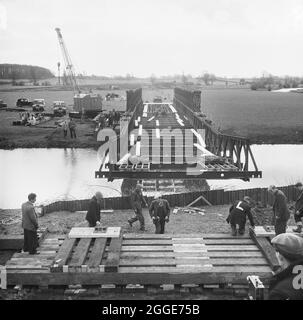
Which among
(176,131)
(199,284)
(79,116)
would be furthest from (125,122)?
(79,116)

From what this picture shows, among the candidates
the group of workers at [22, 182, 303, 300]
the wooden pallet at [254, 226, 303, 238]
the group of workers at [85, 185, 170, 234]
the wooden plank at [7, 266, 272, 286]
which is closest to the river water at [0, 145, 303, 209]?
the group of workers at [85, 185, 170, 234]

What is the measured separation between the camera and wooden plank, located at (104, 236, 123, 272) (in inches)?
287

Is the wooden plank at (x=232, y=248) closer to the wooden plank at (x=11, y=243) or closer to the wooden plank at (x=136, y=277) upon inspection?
the wooden plank at (x=136, y=277)

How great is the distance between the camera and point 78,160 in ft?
85.6

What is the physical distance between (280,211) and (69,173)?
14845 millimetres

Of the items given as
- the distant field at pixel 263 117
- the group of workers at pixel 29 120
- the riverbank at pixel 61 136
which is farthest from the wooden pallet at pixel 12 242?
the group of workers at pixel 29 120

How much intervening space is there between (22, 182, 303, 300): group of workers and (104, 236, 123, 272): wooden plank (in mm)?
1330

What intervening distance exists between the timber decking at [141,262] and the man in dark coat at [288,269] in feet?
12.6

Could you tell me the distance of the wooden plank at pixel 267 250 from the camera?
7443 millimetres

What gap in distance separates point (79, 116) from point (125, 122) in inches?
878

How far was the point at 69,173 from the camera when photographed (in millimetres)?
22312

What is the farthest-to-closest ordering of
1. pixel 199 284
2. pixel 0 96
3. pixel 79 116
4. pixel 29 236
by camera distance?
pixel 0 96 < pixel 79 116 < pixel 29 236 < pixel 199 284
